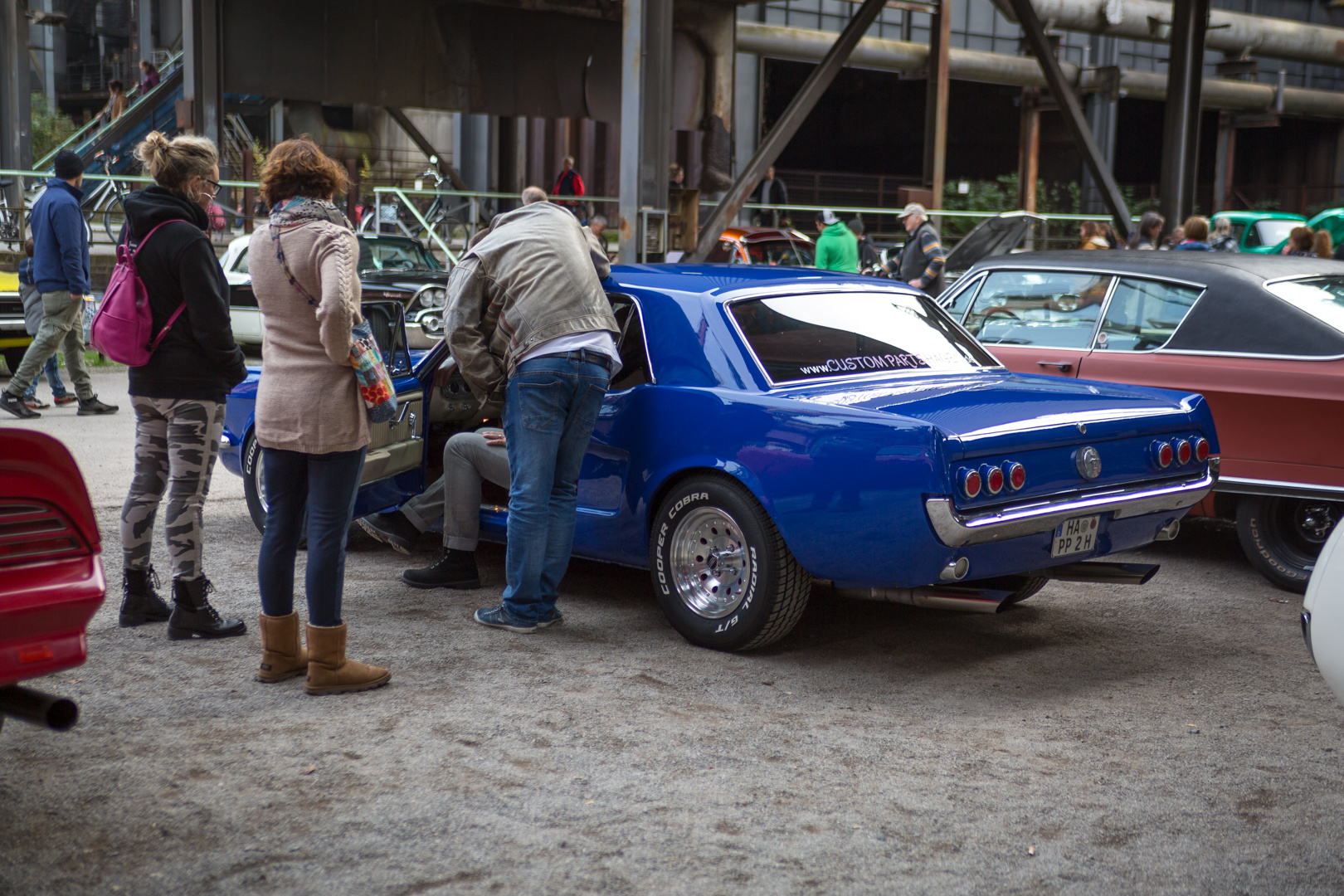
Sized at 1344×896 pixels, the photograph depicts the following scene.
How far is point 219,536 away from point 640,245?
572 cm

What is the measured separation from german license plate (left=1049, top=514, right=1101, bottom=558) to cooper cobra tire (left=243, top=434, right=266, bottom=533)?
12.4 feet

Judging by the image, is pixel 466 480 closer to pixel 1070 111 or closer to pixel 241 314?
pixel 241 314

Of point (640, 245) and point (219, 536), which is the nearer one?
point (219, 536)

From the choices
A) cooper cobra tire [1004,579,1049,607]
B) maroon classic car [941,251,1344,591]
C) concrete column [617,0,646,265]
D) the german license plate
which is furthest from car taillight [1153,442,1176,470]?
concrete column [617,0,646,265]

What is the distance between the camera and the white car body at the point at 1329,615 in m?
3.10

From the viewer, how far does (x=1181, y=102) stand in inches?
592

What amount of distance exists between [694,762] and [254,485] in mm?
3417

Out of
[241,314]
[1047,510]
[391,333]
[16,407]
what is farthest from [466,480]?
[241,314]

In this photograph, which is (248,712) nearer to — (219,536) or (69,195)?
(219,536)

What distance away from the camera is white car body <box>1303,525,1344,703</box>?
3.10 m

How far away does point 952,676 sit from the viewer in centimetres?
489

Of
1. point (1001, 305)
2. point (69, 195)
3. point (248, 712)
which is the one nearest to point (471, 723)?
point (248, 712)

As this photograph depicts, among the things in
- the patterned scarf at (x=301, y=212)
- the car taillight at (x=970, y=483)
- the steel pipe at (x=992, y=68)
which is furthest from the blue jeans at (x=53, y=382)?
the steel pipe at (x=992, y=68)

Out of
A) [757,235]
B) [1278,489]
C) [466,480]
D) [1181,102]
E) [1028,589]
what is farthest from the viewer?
[757,235]
